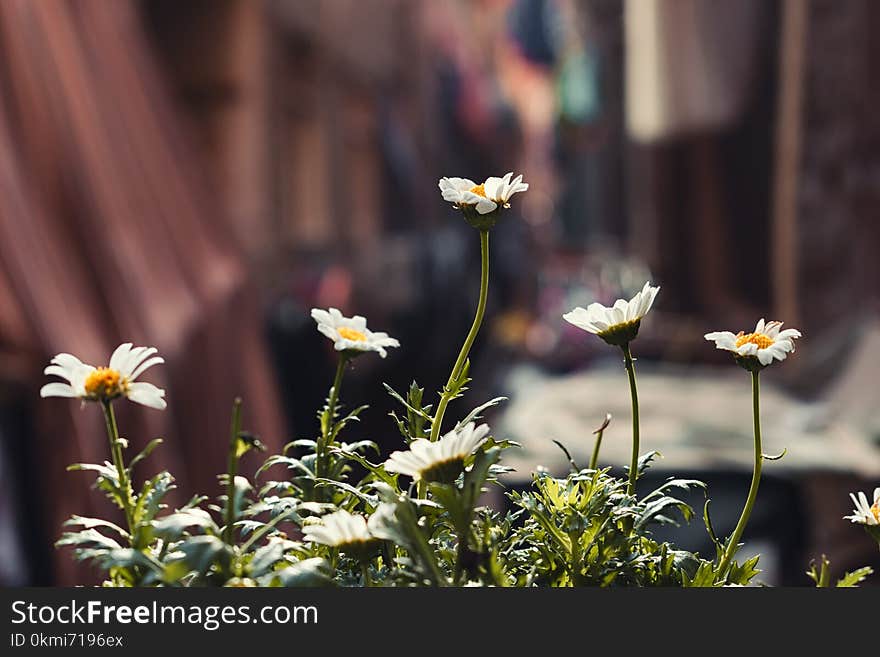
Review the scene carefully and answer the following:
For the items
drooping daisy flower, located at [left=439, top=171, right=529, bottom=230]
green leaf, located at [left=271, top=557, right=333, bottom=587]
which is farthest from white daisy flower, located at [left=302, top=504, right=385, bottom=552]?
drooping daisy flower, located at [left=439, top=171, right=529, bottom=230]

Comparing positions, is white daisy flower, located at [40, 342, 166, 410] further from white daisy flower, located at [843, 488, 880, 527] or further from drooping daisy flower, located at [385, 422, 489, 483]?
white daisy flower, located at [843, 488, 880, 527]

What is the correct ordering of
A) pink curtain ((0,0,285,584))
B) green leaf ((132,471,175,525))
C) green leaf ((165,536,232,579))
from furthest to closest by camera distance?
pink curtain ((0,0,285,584)) → green leaf ((132,471,175,525)) → green leaf ((165,536,232,579))

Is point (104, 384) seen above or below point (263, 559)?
above

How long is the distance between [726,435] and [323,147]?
6386 millimetres

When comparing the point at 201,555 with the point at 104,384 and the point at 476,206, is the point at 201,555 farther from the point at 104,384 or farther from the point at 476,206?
the point at 476,206

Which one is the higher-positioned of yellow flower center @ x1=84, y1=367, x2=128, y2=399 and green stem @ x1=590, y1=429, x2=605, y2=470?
yellow flower center @ x1=84, y1=367, x2=128, y2=399

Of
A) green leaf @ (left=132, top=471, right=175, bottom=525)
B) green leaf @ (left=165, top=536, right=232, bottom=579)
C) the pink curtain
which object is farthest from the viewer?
Result: the pink curtain

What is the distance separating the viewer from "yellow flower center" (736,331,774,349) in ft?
2.40

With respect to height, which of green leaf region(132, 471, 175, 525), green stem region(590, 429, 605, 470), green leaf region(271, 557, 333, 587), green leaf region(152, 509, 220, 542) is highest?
green stem region(590, 429, 605, 470)

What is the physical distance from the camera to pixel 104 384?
28.1 inches

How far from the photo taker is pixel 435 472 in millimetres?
662

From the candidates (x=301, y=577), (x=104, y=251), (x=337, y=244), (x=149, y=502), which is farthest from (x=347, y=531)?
(x=337, y=244)

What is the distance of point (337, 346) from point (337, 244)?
28.3ft

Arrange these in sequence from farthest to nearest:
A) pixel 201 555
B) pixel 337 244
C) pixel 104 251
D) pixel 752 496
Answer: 1. pixel 337 244
2. pixel 104 251
3. pixel 752 496
4. pixel 201 555
